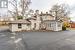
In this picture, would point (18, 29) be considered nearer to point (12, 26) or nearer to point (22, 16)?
point (12, 26)

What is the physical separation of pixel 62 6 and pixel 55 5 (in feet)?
7.19

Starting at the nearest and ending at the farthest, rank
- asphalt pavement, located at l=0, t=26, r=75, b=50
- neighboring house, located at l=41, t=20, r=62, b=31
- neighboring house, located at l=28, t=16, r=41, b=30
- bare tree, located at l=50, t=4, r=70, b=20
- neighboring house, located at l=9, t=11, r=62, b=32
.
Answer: asphalt pavement, located at l=0, t=26, r=75, b=50, neighboring house, located at l=9, t=11, r=62, b=32, neighboring house, located at l=41, t=20, r=62, b=31, neighboring house, located at l=28, t=16, r=41, b=30, bare tree, located at l=50, t=4, r=70, b=20

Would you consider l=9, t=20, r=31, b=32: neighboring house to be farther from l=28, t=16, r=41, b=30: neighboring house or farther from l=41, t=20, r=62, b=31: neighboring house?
l=41, t=20, r=62, b=31: neighboring house

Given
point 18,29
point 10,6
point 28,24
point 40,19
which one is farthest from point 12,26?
point 10,6

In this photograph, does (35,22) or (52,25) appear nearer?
(52,25)

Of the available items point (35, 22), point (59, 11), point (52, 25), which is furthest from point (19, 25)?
point (59, 11)

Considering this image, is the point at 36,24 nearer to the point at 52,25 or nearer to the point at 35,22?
the point at 35,22

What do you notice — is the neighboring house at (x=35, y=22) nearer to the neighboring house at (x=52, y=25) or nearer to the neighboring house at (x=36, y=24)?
the neighboring house at (x=36, y=24)

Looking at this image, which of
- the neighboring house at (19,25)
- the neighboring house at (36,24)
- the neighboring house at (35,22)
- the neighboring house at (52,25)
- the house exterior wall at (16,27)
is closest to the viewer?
the house exterior wall at (16,27)

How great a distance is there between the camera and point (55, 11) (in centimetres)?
4484

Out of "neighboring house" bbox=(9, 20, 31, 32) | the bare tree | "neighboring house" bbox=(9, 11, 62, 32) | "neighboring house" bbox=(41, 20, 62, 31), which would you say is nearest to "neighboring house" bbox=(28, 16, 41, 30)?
"neighboring house" bbox=(9, 11, 62, 32)

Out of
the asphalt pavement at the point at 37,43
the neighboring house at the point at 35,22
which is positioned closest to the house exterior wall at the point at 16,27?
the neighboring house at the point at 35,22

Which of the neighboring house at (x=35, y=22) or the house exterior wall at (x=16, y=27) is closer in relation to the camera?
the house exterior wall at (x=16, y=27)

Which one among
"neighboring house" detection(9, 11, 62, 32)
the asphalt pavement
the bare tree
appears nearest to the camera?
the asphalt pavement
